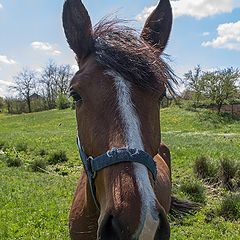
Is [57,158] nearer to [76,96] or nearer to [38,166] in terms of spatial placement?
[38,166]

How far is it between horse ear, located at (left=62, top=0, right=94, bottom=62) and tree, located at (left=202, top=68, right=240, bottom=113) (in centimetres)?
3257

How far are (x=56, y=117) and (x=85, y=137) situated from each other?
44.0m

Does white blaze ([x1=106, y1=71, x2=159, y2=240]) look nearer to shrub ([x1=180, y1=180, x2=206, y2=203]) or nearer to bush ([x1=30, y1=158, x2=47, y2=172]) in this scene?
shrub ([x1=180, y1=180, x2=206, y2=203])

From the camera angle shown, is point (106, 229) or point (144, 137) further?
point (144, 137)

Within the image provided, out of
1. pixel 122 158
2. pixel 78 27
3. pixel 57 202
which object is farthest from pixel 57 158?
pixel 122 158

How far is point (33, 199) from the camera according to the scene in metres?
8.12

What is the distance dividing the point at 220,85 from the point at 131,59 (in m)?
33.9

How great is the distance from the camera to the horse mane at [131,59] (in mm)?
2387

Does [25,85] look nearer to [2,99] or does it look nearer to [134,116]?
[2,99]

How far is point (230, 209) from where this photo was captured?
22.3 feet

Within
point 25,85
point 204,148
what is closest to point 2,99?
point 25,85

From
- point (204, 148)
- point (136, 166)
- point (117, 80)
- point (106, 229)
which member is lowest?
point (204, 148)

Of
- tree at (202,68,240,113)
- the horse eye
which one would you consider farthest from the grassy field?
tree at (202,68,240,113)

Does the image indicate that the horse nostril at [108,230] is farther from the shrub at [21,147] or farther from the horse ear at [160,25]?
the shrub at [21,147]
